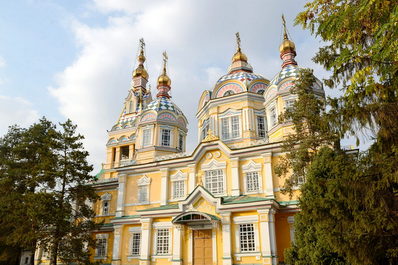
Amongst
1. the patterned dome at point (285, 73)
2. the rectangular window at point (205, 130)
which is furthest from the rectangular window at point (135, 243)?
the patterned dome at point (285, 73)

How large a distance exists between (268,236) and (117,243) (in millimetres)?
10520

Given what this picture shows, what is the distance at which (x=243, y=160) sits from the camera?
20.6 m

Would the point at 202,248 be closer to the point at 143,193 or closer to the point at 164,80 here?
the point at 143,193

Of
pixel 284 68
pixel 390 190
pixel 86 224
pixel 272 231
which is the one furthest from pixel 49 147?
pixel 390 190

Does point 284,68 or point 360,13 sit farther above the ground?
point 284,68

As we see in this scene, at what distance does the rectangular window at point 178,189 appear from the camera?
21.7 metres

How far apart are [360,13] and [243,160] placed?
1522 cm

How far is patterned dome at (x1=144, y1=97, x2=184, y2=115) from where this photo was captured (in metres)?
27.1

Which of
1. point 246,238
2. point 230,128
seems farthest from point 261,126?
point 246,238

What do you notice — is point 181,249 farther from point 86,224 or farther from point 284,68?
point 284,68

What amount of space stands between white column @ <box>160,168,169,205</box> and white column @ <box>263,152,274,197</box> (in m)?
6.77

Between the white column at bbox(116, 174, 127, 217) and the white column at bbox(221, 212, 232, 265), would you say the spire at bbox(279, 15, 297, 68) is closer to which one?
the white column at bbox(221, 212, 232, 265)

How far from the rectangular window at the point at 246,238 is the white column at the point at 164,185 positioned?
6.06 metres

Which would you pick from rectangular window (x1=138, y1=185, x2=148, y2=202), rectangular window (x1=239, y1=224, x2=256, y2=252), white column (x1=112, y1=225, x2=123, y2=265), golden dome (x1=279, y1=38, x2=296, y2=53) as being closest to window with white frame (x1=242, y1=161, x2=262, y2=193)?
rectangular window (x1=239, y1=224, x2=256, y2=252)
